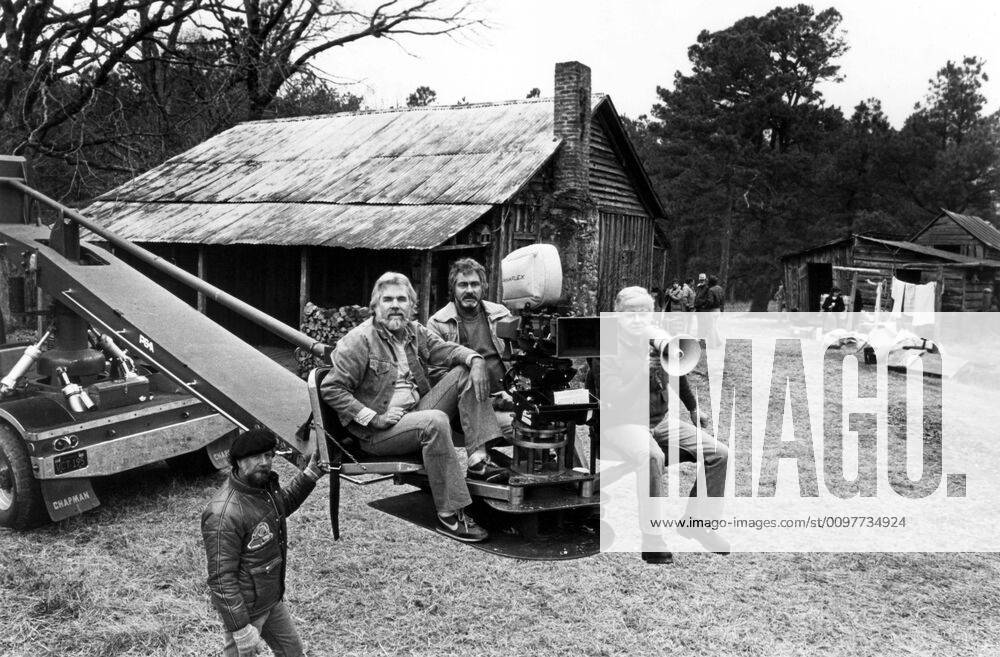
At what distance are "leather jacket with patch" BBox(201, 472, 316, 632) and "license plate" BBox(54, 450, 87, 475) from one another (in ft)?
10.8

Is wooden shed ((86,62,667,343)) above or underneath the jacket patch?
above

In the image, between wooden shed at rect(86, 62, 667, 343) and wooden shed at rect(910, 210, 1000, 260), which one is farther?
wooden shed at rect(910, 210, 1000, 260)

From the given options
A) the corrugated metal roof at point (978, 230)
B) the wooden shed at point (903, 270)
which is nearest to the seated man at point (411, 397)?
the wooden shed at point (903, 270)

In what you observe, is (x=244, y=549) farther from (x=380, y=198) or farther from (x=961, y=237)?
(x=961, y=237)

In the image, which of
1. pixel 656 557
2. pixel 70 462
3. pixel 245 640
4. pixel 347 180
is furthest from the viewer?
pixel 347 180

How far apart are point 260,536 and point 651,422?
2.34 meters

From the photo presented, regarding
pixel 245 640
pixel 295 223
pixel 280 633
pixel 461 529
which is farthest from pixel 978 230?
pixel 245 640

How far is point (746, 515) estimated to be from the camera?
7.61m

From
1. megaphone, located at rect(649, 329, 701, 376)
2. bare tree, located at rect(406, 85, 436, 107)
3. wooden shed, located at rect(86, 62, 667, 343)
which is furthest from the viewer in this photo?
bare tree, located at rect(406, 85, 436, 107)

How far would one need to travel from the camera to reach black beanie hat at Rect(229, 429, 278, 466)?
3.63m

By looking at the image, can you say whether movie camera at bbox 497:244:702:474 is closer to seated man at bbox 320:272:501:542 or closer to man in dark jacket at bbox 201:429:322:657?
seated man at bbox 320:272:501:542

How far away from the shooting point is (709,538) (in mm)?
4816

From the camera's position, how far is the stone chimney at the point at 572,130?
15305 millimetres

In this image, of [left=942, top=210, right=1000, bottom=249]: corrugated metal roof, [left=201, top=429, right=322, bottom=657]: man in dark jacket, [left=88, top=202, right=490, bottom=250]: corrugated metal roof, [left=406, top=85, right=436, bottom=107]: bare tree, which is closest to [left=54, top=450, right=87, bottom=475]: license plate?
[left=201, top=429, right=322, bottom=657]: man in dark jacket
